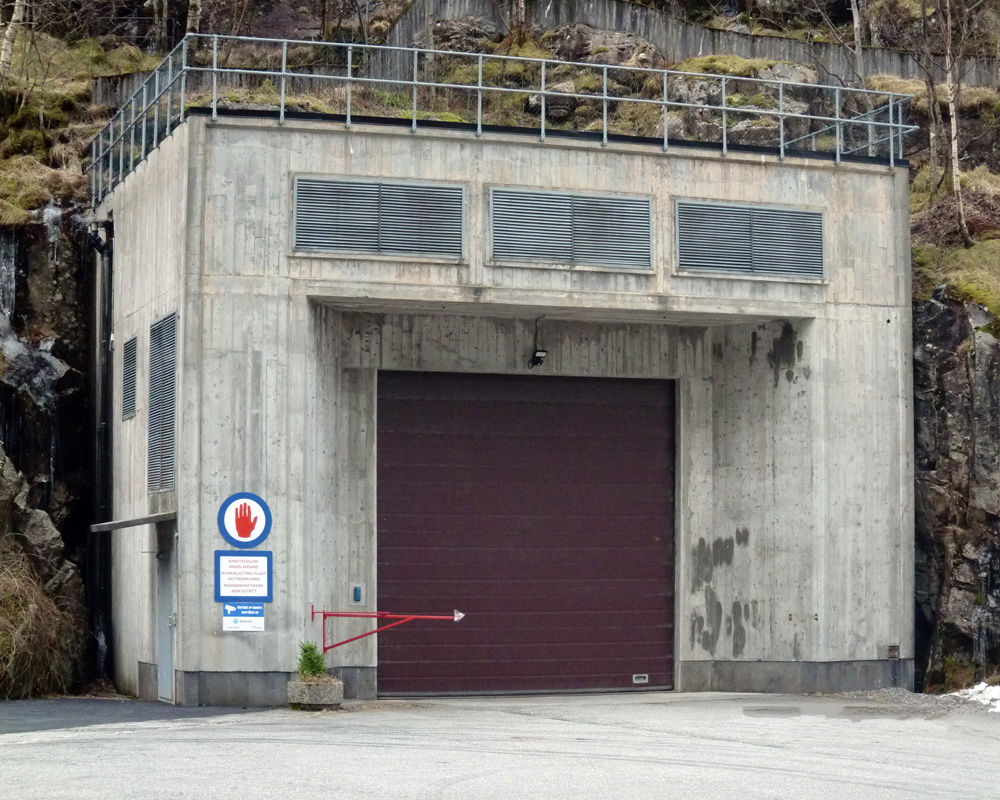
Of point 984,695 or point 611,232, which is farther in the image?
point 611,232

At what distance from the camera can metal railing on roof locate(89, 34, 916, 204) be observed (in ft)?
80.9

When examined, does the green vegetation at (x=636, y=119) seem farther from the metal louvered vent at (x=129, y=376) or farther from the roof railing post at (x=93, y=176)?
the metal louvered vent at (x=129, y=376)

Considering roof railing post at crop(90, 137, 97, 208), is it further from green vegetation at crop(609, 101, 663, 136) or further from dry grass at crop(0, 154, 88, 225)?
green vegetation at crop(609, 101, 663, 136)

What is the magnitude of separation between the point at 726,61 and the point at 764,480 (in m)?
17.4

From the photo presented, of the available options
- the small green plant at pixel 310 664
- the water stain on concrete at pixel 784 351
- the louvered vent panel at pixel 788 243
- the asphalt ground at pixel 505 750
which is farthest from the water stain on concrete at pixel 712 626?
the small green plant at pixel 310 664

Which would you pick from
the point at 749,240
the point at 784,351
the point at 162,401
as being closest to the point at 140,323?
the point at 162,401

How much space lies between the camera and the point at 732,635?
1029 inches

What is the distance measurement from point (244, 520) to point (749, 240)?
8839 mm

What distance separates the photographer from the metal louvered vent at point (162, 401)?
2312cm

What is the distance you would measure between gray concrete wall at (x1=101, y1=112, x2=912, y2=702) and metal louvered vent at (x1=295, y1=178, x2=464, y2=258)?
0.19 m

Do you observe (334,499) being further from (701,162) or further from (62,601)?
(701,162)

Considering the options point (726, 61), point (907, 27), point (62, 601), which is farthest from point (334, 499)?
point (907, 27)

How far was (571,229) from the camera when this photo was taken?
24.1m

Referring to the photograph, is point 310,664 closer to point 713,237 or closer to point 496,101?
point 713,237
